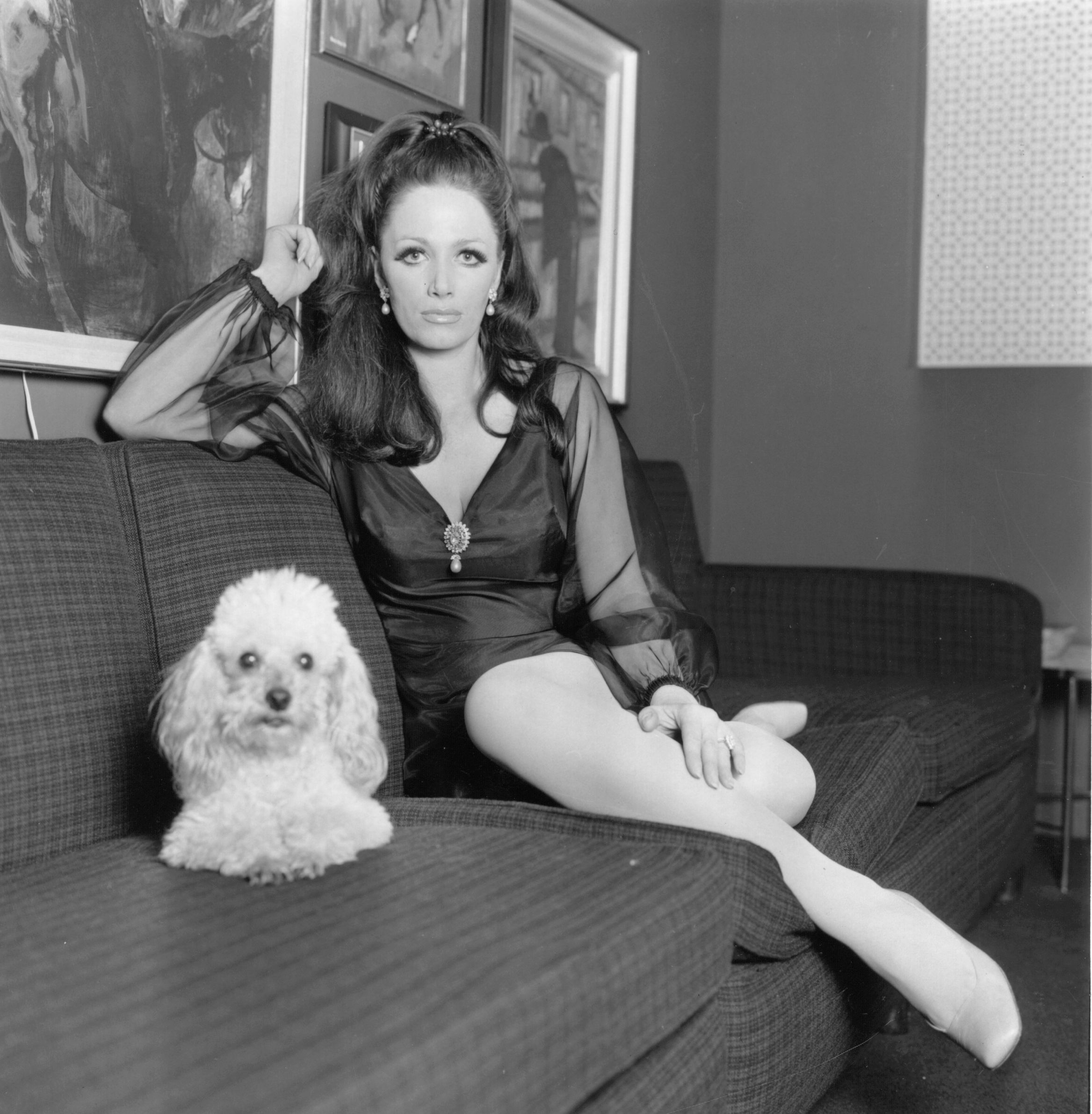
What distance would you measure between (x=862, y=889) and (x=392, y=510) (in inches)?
36.9

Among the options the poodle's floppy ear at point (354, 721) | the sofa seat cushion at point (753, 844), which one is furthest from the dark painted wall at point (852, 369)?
the poodle's floppy ear at point (354, 721)

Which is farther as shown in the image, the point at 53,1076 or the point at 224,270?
the point at 224,270

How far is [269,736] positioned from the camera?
1.33m

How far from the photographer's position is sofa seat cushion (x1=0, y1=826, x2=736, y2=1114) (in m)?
0.94

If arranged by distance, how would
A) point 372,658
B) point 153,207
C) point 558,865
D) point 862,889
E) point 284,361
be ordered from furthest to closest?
point 284,361, point 153,207, point 372,658, point 862,889, point 558,865

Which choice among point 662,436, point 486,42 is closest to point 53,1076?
point 486,42

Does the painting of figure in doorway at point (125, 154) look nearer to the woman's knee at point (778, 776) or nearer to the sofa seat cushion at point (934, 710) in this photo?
the woman's knee at point (778, 776)

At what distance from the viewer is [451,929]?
1.22 meters

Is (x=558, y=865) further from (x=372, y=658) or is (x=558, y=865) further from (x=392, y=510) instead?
(x=392, y=510)

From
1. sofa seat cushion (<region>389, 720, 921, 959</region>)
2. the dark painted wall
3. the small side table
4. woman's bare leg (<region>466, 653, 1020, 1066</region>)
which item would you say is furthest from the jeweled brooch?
the dark painted wall

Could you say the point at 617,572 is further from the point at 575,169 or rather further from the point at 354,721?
the point at 575,169

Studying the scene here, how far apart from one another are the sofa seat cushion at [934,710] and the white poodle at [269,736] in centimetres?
129

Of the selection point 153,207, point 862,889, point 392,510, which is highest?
point 153,207

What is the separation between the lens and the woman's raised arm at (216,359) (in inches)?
79.0
